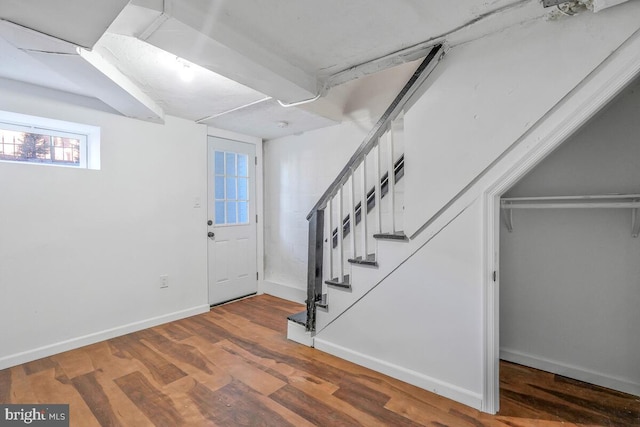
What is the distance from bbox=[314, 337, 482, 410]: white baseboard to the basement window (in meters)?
2.65

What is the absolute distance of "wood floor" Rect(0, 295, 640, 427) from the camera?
1.64 metres

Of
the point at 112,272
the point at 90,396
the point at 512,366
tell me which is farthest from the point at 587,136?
the point at 112,272

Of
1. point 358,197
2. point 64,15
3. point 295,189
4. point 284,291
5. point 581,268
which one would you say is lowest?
point 284,291

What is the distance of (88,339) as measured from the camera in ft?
8.38

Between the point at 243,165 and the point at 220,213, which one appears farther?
the point at 243,165

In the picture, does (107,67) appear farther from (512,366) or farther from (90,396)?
(512,366)

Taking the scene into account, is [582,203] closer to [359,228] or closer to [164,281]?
[359,228]

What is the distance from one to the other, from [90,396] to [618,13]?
11.6ft

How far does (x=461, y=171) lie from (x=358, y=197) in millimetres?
1417

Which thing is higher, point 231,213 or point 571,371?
point 231,213

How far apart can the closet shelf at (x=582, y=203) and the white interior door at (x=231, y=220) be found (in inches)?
116

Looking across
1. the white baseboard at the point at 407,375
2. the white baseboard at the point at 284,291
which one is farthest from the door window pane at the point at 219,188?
the white baseboard at the point at 407,375

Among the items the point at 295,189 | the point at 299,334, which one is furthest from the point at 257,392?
the point at 295,189

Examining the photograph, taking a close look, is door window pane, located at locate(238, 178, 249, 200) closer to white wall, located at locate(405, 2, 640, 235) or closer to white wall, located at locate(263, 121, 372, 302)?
white wall, located at locate(263, 121, 372, 302)
